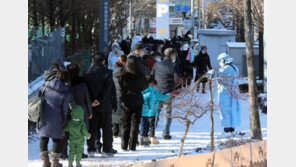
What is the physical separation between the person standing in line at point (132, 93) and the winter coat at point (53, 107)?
68.7 inches

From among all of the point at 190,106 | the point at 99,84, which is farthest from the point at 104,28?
the point at 190,106

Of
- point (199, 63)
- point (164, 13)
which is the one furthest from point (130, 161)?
point (164, 13)

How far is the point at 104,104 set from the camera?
8.34 meters

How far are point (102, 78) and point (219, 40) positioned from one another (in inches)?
846

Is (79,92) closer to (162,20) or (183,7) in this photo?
(162,20)

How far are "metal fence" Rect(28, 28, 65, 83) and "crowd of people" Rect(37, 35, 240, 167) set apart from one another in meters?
2.49

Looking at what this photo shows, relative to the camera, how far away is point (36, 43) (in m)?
12.1

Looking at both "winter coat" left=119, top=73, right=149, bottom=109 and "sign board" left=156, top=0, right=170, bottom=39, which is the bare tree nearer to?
"winter coat" left=119, top=73, right=149, bottom=109

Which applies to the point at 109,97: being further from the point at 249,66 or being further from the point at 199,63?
the point at 199,63

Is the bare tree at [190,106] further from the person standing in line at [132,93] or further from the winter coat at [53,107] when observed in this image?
the winter coat at [53,107]

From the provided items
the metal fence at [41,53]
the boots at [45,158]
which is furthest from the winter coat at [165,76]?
the boots at [45,158]

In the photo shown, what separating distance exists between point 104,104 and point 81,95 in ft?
1.87

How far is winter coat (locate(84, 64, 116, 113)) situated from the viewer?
27.1 feet

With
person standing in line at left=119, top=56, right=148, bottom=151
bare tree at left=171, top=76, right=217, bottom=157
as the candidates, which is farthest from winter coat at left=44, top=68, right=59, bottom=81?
bare tree at left=171, top=76, right=217, bottom=157
